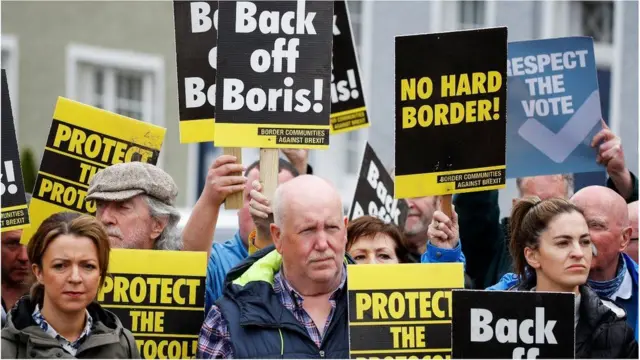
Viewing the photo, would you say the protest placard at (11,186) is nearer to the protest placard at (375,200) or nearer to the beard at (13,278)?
the beard at (13,278)

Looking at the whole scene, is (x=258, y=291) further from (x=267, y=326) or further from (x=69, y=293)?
(x=69, y=293)

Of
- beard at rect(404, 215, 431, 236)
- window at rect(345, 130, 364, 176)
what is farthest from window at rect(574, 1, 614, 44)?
beard at rect(404, 215, 431, 236)

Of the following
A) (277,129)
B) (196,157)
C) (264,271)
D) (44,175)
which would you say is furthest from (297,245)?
(196,157)

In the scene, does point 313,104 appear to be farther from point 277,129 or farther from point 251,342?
point 251,342

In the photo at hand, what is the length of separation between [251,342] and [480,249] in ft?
7.57

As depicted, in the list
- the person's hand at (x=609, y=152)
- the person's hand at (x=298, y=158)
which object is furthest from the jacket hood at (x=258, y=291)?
the person's hand at (x=298, y=158)

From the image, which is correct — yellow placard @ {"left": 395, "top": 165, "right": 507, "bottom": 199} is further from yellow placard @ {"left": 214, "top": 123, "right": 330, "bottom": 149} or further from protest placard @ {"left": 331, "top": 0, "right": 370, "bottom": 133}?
protest placard @ {"left": 331, "top": 0, "right": 370, "bottom": 133}

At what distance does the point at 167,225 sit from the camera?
25.4 feet

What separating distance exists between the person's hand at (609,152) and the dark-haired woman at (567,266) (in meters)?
1.25

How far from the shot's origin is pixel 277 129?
780 centimetres

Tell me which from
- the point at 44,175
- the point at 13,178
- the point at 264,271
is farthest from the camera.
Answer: the point at 44,175

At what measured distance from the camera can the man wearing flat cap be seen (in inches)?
301

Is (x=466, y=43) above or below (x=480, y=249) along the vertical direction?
above

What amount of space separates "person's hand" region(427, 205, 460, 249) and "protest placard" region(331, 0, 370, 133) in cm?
187
